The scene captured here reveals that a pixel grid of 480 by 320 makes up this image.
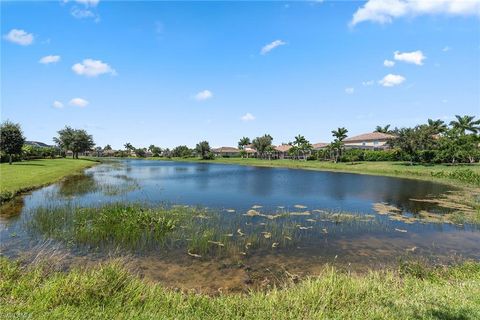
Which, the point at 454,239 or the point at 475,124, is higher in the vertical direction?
the point at 475,124

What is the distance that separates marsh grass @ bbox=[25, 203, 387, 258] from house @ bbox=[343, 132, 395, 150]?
95184 millimetres

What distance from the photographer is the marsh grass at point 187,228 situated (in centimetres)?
1420

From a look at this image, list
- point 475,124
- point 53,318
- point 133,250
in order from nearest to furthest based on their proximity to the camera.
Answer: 1. point 53,318
2. point 133,250
3. point 475,124

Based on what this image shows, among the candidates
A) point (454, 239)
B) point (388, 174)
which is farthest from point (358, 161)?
point (454, 239)

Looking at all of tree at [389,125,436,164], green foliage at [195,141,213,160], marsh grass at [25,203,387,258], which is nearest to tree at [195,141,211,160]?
green foliage at [195,141,213,160]

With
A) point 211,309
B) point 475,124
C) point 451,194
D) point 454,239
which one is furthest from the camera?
point 475,124

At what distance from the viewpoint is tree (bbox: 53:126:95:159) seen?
99875 millimetres

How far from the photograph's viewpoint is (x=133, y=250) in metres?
13.4

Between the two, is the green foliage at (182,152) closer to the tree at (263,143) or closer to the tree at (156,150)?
the tree at (156,150)

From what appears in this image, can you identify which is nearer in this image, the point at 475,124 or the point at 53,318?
the point at 53,318

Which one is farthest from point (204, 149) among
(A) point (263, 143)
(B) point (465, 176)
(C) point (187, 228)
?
(C) point (187, 228)

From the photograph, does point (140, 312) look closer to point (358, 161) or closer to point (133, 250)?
point (133, 250)

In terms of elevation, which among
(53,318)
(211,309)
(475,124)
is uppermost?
(475,124)

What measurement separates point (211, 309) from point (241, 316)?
0.83 m
